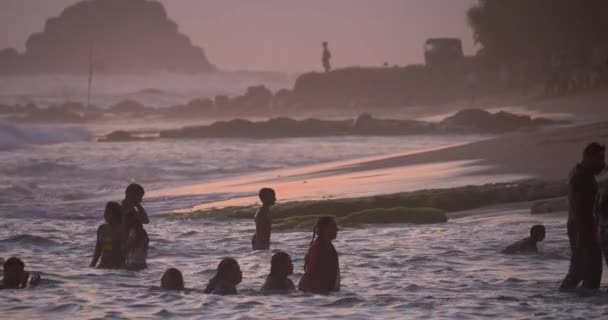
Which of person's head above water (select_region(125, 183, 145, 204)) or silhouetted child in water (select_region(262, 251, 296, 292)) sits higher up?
person's head above water (select_region(125, 183, 145, 204))

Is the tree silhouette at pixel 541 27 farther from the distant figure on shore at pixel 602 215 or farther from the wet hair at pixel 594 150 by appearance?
the distant figure on shore at pixel 602 215

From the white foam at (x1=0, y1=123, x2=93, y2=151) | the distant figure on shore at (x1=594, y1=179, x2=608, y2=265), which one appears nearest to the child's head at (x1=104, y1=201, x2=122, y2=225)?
the distant figure on shore at (x1=594, y1=179, x2=608, y2=265)

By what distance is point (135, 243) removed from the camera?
1591 centimetres

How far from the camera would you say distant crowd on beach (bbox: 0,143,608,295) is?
1260 cm

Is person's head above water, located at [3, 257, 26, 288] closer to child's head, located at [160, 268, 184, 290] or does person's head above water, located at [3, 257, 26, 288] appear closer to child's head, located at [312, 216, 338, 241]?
child's head, located at [160, 268, 184, 290]

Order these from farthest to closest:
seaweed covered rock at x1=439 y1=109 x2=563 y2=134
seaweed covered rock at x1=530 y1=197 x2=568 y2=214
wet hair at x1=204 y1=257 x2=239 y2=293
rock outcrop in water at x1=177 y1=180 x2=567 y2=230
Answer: seaweed covered rock at x1=439 y1=109 x2=563 y2=134 < rock outcrop in water at x1=177 y1=180 x2=567 y2=230 < seaweed covered rock at x1=530 y1=197 x2=568 y2=214 < wet hair at x1=204 y1=257 x2=239 y2=293

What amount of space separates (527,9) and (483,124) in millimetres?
28100

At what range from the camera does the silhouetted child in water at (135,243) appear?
15.6 m

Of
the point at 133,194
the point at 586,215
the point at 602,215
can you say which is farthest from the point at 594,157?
the point at 133,194

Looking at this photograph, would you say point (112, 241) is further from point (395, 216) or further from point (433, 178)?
point (433, 178)

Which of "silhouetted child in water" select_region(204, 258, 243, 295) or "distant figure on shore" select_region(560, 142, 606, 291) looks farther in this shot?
"silhouetted child in water" select_region(204, 258, 243, 295)

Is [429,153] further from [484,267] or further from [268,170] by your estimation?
[484,267]

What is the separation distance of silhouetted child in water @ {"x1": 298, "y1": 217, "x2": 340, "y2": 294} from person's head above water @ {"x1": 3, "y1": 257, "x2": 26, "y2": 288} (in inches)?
131

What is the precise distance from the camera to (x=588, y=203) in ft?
41.4
